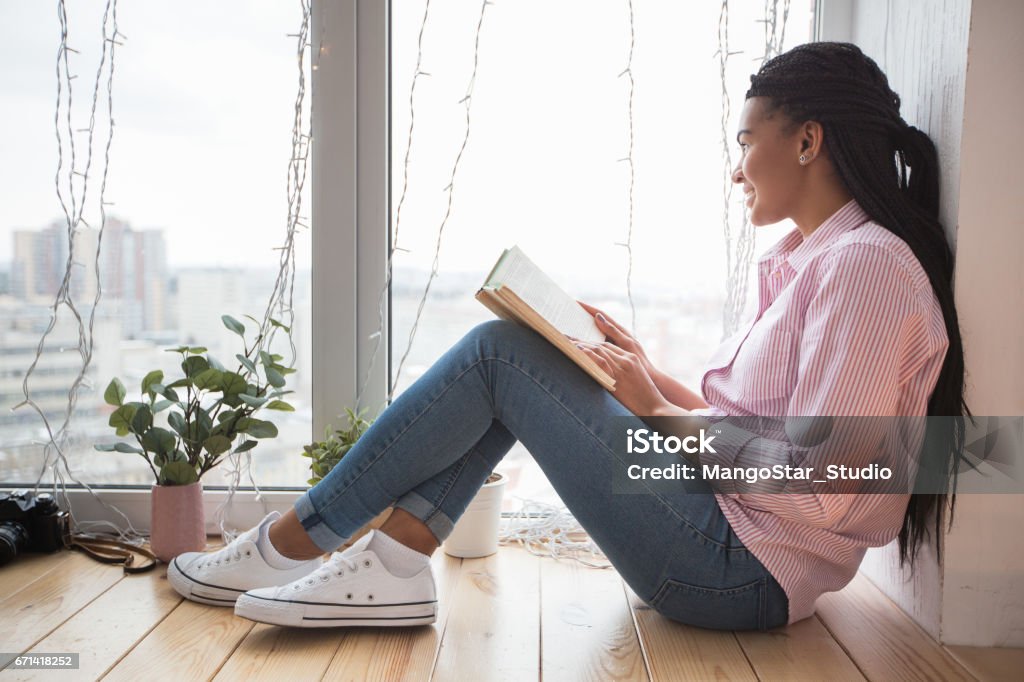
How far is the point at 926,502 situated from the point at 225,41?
166 centimetres

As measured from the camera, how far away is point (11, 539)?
1672 mm

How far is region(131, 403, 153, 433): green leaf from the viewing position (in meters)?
1.66

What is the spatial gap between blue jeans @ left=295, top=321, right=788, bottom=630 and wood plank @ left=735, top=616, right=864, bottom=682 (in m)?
0.03

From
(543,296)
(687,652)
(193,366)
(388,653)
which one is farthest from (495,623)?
(193,366)

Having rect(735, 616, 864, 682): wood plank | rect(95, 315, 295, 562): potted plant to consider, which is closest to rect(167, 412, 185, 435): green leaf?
rect(95, 315, 295, 562): potted plant

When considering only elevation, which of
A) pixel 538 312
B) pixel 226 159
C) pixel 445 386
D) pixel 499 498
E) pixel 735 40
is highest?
pixel 735 40

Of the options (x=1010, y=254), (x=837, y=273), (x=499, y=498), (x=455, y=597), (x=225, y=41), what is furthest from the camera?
(x=225, y=41)

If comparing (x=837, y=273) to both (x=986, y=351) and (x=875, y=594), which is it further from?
(x=875, y=594)

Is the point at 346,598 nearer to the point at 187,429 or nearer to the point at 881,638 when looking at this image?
the point at 187,429

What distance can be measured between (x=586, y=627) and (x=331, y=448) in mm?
627

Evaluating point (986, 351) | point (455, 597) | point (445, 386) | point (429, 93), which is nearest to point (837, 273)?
point (986, 351)

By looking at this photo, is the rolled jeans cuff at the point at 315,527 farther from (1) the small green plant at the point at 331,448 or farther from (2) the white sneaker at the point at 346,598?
(1) the small green plant at the point at 331,448

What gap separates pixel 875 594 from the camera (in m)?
1.55

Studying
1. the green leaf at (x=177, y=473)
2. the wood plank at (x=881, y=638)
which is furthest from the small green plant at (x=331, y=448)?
the wood plank at (x=881, y=638)
